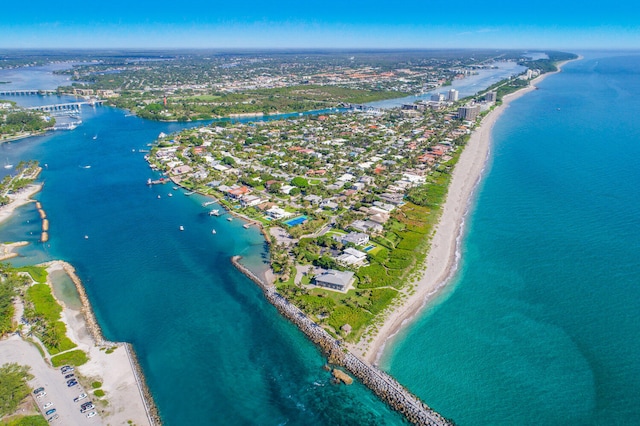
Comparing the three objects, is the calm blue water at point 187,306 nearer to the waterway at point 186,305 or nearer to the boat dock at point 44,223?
the waterway at point 186,305

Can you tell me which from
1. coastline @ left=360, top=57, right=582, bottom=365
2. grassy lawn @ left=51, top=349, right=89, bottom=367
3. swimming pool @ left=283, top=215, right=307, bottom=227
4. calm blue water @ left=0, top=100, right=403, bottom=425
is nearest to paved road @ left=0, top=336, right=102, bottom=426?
grassy lawn @ left=51, top=349, right=89, bottom=367

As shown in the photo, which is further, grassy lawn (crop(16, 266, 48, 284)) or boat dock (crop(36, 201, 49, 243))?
boat dock (crop(36, 201, 49, 243))

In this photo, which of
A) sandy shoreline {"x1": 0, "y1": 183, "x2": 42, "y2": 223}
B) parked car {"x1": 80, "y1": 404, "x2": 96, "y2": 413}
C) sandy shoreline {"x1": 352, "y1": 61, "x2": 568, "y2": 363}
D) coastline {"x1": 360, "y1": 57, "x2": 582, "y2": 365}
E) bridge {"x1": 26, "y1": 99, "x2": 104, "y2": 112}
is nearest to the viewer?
parked car {"x1": 80, "y1": 404, "x2": 96, "y2": 413}

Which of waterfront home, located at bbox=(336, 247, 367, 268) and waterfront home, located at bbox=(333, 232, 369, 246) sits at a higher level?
waterfront home, located at bbox=(333, 232, 369, 246)

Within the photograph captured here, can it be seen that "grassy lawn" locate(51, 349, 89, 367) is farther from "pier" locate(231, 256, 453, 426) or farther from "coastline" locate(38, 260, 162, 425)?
"pier" locate(231, 256, 453, 426)

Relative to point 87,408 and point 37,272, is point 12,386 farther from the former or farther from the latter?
point 37,272

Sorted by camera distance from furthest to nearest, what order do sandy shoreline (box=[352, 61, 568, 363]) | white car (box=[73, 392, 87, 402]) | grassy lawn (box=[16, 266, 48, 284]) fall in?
grassy lawn (box=[16, 266, 48, 284])
sandy shoreline (box=[352, 61, 568, 363])
white car (box=[73, 392, 87, 402])
